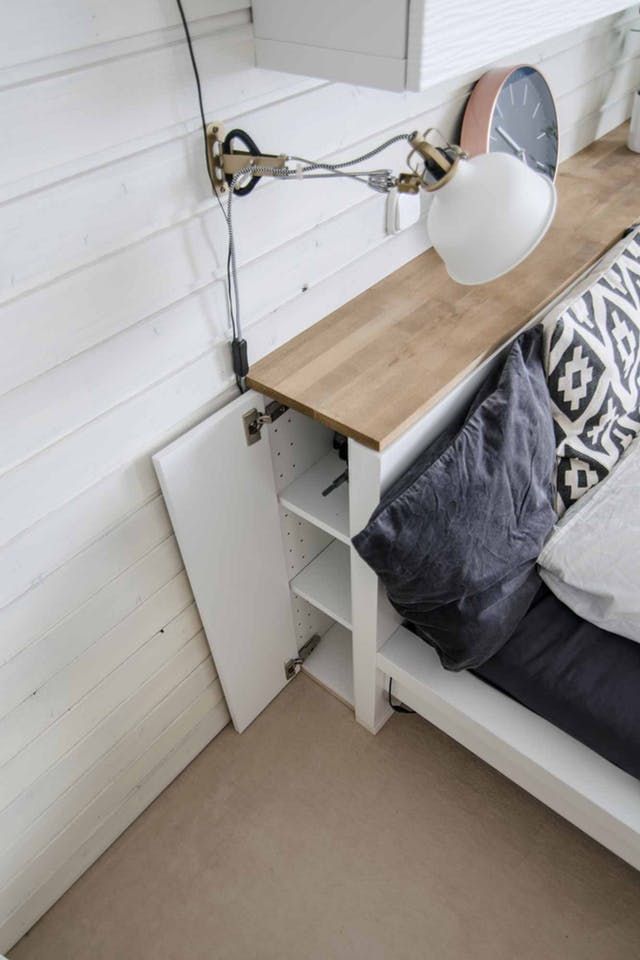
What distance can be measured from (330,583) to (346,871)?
2.02 ft

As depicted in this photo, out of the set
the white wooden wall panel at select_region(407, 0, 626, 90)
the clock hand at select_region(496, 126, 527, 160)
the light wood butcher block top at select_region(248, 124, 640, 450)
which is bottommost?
the light wood butcher block top at select_region(248, 124, 640, 450)

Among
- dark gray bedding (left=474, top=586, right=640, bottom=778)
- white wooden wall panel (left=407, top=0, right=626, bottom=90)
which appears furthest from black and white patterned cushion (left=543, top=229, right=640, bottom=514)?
white wooden wall panel (left=407, top=0, right=626, bottom=90)

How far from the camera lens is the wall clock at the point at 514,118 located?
4.35 feet

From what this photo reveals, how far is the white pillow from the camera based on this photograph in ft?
3.62

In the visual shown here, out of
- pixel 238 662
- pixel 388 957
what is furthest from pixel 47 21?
pixel 388 957

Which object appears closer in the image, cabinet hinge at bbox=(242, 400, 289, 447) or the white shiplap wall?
the white shiplap wall

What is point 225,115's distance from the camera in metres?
0.91

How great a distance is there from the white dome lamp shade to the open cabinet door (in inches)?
18.6

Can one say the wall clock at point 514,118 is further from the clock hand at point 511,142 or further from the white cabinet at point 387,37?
the white cabinet at point 387,37

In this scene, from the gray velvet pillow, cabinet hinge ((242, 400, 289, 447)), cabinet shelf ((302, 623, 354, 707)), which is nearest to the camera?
the gray velvet pillow

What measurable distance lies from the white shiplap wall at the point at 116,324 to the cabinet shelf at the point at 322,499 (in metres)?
A: 0.27

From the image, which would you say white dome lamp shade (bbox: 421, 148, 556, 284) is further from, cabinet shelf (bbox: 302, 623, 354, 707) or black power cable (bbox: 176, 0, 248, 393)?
cabinet shelf (bbox: 302, 623, 354, 707)

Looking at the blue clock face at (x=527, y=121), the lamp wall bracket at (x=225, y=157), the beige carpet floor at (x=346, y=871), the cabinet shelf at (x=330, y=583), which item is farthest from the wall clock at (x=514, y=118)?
the beige carpet floor at (x=346, y=871)

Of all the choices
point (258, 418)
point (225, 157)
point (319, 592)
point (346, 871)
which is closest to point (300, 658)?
point (319, 592)
